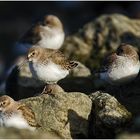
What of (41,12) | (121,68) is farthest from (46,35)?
(41,12)

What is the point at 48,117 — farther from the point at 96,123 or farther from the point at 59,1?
the point at 59,1

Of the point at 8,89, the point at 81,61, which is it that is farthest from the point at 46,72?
the point at 81,61

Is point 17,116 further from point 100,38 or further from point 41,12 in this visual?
point 41,12

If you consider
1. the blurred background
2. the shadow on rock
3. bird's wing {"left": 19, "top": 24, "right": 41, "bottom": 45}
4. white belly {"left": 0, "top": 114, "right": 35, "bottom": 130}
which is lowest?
the blurred background

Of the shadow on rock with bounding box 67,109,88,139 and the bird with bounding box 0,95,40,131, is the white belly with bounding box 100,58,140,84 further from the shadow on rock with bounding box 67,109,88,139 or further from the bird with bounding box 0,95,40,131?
the bird with bounding box 0,95,40,131

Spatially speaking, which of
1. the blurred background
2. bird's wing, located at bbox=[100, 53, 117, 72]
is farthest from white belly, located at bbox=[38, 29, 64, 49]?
the blurred background

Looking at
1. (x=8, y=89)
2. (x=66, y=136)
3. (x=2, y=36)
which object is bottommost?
(x=2, y=36)
